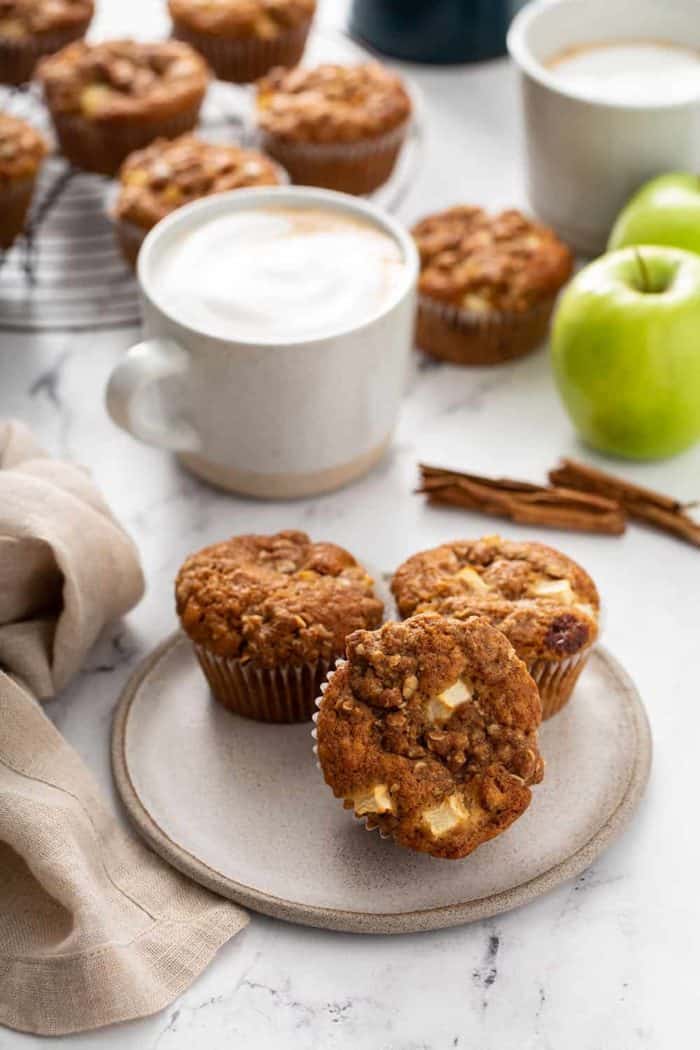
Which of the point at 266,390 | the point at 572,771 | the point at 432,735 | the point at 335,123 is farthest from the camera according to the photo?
the point at 335,123

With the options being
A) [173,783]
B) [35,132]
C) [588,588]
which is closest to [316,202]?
[35,132]

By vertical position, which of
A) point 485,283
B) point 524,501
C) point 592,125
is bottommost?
point 524,501

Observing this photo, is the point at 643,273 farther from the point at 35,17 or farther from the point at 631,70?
the point at 35,17

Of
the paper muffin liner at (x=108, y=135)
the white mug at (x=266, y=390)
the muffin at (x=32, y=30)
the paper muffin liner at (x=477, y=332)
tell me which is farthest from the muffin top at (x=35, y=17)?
the paper muffin liner at (x=477, y=332)

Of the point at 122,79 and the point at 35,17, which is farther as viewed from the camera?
the point at 35,17

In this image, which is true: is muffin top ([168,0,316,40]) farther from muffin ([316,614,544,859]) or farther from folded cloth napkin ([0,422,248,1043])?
muffin ([316,614,544,859])

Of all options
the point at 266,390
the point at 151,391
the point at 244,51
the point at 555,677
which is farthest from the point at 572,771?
the point at 244,51

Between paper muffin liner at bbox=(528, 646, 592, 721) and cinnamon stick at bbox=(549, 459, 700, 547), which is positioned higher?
paper muffin liner at bbox=(528, 646, 592, 721)

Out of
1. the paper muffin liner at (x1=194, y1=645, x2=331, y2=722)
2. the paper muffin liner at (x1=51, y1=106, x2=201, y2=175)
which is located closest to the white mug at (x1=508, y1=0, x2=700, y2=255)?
the paper muffin liner at (x1=51, y1=106, x2=201, y2=175)
